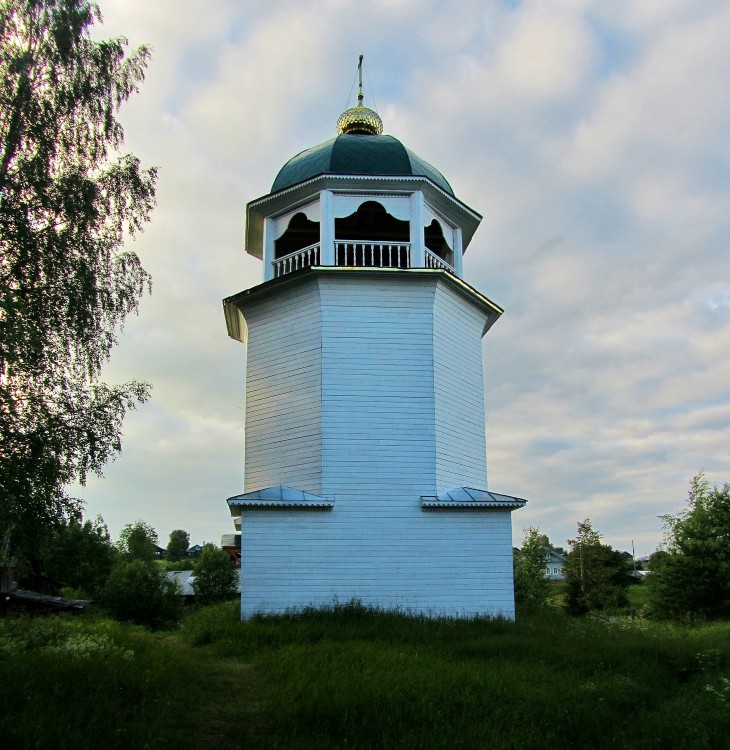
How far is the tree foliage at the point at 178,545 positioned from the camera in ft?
395

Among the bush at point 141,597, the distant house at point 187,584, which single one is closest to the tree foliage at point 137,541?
the distant house at point 187,584

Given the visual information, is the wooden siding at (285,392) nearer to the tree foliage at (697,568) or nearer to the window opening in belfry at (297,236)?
the window opening in belfry at (297,236)

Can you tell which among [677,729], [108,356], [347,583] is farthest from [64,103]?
[677,729]

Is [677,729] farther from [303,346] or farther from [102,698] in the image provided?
[303,346]

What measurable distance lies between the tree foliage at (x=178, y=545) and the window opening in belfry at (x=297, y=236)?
109m

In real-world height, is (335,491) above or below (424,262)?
below

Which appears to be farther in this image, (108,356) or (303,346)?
(303,346)

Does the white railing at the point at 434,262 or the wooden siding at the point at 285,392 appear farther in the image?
the white railing at the point at 434,262

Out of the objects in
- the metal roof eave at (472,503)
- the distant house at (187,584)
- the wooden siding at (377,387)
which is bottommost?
the distant house at (187,584)

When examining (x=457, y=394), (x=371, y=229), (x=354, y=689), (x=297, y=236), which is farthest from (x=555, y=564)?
(x=354, y=689)

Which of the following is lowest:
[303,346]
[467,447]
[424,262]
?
[467,447]

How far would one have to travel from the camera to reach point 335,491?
13461mm

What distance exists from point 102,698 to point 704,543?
23553mm

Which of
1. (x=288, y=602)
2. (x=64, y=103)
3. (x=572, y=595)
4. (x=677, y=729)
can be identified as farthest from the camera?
(x=572, y=595)
